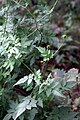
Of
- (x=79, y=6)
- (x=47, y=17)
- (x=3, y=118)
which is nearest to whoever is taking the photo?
(x=3, y=118)

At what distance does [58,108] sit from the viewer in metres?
2.21

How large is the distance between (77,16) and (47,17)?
2.26m

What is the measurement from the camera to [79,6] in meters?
4.44

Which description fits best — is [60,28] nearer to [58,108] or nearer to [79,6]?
[79,6]

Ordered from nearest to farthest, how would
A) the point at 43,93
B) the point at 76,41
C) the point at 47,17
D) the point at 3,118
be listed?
the point at 43,93, the point at 3,118, the point at 47,17, the point at 76,41

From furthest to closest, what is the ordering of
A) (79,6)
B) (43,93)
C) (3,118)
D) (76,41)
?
(79,6) → (76,41) → (3,118) → (43,93)

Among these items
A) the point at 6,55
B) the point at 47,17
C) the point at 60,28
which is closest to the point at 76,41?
the point at 60,28

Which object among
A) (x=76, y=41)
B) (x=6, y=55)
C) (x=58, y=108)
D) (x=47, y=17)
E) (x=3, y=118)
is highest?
(x=76, y=41)

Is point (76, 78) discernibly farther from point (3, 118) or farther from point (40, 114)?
point (3, 118)

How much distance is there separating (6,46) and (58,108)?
558mm

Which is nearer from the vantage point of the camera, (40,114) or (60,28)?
(40,114)

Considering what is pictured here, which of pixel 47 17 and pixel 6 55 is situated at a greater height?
pixel 47 17

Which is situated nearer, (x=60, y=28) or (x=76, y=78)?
(x=76, y=78)

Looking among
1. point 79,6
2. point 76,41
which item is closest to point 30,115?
point 76,41
